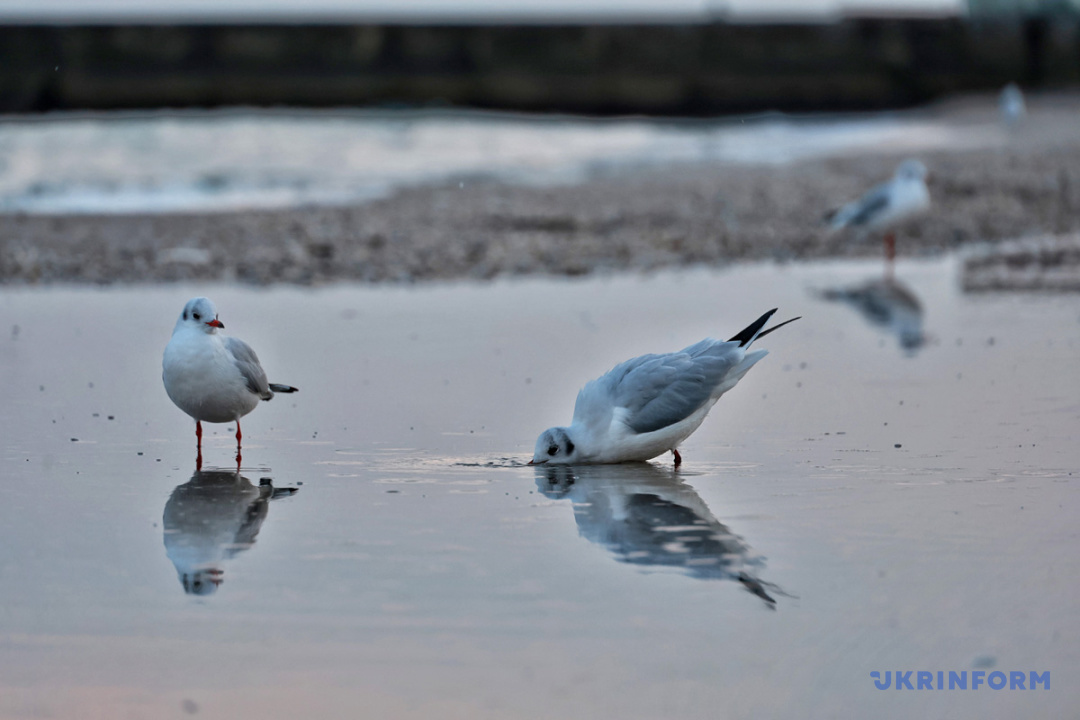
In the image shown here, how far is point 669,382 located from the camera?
5.85 m

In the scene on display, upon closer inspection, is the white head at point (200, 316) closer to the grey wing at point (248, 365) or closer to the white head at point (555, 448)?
the grey wing at point (248, 365)

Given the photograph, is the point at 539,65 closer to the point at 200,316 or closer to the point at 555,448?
the point at 200,316

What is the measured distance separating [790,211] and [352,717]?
43.8 ft

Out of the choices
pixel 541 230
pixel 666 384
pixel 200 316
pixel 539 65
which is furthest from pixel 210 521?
pixel 539 65

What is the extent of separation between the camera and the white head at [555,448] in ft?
18.5

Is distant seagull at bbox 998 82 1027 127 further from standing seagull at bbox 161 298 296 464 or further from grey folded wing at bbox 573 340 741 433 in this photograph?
Result: standing seagull at bbox 161 298 296 464

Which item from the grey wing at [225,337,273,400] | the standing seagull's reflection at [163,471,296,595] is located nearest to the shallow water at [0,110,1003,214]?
the grey wing at [225,337,273,400]

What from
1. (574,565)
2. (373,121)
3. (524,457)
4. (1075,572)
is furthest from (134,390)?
(373,121)

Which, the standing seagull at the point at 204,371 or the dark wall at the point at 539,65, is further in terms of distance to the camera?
the dark wall at the point at 539,65

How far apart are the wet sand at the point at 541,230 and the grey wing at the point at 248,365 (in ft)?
18.1

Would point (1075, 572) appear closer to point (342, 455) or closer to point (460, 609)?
point (460, 609)

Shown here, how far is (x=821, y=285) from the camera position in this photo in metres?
11.4
